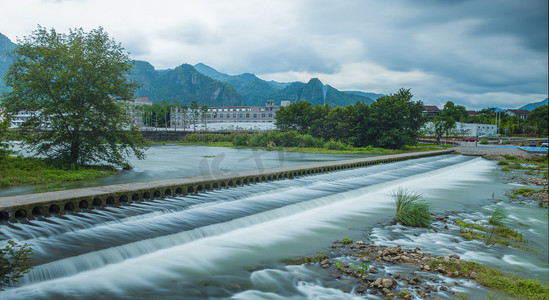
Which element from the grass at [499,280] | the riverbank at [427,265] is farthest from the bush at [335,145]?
the grass at [499,280]

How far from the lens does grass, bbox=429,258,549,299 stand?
7062 mm

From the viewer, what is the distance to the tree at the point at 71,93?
20812 mm

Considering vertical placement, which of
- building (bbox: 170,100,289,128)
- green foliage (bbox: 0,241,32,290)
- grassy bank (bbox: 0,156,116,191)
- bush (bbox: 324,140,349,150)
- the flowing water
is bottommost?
the flowing water

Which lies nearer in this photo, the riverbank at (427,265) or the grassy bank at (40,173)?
the riverbank at (427,265)

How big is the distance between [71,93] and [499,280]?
23.1 metres

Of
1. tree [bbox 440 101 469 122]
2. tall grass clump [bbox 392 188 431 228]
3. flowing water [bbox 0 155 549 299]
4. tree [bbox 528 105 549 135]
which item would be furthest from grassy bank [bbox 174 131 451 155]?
tree [bbox 440 101 469 122]

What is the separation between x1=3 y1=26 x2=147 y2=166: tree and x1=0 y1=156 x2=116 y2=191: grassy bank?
0.90 metres

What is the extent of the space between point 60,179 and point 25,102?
5.43 m

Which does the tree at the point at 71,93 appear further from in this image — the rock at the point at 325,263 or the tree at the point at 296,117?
the tree at the point at 296,117

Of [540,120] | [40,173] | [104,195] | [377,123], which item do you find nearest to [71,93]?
[40,173]

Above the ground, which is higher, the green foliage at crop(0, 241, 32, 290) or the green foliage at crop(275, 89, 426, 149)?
the green foliage at crop(275, 89, 426, 149)

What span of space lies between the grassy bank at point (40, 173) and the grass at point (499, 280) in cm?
1671

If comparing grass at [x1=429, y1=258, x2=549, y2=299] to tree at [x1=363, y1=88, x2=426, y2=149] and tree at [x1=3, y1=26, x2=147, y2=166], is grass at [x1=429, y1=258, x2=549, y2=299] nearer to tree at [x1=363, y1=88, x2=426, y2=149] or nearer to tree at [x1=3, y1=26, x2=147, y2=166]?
tree at [x1=3, y1=26, x2=147, y2=166]

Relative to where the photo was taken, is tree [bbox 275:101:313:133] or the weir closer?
the weir
